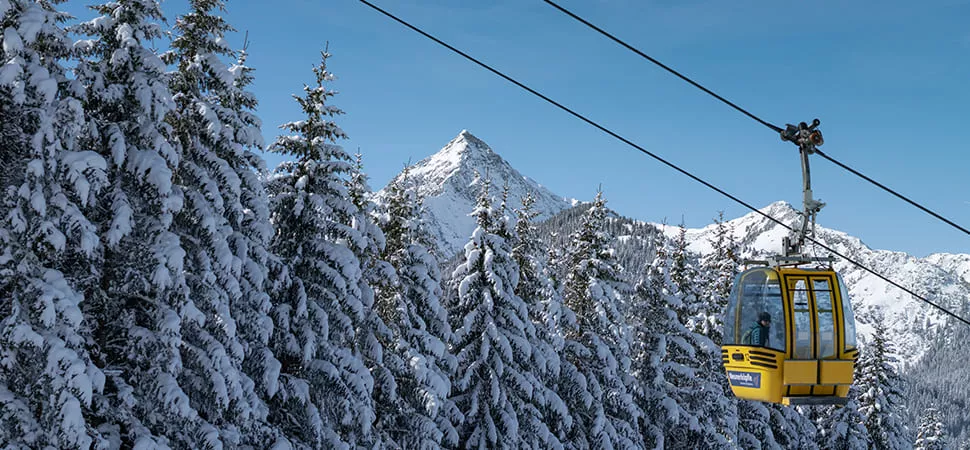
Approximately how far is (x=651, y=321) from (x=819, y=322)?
1620 cm

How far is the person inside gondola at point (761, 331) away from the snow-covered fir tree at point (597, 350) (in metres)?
12.8

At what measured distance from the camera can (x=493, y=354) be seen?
909 inches

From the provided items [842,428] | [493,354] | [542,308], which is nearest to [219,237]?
[493,354]

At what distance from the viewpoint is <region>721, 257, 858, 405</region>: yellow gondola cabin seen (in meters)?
12.4

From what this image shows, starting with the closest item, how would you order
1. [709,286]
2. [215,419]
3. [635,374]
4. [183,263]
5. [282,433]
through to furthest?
1. [183,263]
2. [215,419]
3. [282,433]
4. [635,374]
5. [709,286]

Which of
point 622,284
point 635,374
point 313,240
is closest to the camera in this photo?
point 313,240

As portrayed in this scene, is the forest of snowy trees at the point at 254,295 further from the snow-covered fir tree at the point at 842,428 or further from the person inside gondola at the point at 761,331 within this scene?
the snow-covered fir tree at the point at 842,428

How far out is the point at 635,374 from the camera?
97.0 ft

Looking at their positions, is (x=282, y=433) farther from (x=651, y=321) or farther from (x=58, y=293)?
(x=651, y=321)

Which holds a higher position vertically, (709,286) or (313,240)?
(709,286)

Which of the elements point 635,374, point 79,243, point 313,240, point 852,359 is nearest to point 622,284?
point 635,374

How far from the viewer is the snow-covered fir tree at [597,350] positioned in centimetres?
2592

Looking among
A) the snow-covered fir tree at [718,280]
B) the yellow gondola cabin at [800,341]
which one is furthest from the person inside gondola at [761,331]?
the snow-covered fir tree at [718,280]

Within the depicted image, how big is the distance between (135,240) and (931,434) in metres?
51.6
